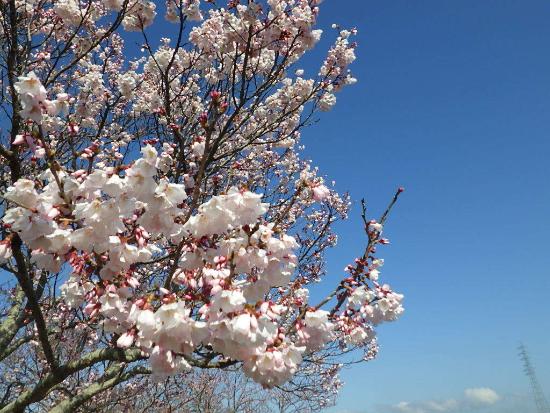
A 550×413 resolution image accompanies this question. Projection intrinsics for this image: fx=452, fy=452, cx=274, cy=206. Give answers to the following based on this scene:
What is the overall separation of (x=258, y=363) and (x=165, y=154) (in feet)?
10.2

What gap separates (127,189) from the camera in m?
2.45

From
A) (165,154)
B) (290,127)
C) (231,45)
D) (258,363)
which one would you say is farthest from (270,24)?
(258,363)

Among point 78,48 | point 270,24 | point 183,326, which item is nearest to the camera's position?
point 183,326

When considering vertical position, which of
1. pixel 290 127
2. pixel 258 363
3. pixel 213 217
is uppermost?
pixel 290 127

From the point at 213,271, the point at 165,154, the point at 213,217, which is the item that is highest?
the point at 165,154

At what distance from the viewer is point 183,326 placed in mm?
2270

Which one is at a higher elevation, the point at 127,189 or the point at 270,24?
the point at 270,24

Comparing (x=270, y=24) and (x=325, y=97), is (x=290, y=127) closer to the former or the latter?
(x=325, y=97)

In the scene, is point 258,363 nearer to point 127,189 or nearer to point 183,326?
point 183,326

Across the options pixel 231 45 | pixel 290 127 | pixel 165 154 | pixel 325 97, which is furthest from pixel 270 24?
pixel 290 127

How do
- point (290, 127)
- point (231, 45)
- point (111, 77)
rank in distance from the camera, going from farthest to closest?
1. point (290, 127)
2. point (111, 77)
3. point (231, 45)

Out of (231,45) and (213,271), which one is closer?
(213,271)

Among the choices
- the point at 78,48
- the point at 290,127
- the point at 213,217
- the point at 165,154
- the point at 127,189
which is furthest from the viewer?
the point at 290,127

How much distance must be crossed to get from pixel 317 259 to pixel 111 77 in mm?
5641
